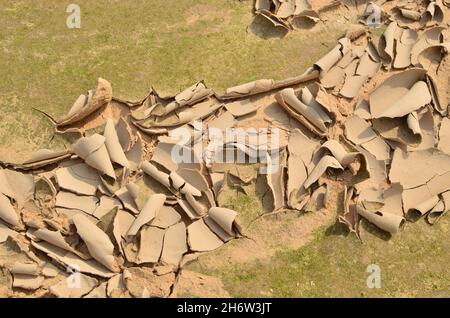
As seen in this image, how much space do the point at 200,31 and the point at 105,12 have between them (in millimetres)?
1204

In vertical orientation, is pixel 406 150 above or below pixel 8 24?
below

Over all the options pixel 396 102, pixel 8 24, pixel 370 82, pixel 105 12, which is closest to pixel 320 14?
pixel 370 82

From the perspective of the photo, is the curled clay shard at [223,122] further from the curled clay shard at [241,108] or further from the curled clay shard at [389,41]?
the curled clay shard at [389,41]

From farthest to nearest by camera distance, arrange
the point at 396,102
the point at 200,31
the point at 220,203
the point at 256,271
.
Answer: the point at 200,31 < the point at 396,102 < the point at 220,203 < the point at 256,271

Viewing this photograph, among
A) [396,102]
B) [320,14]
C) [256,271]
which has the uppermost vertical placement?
[320,14]

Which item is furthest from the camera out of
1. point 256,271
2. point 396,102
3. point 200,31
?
point 200,31

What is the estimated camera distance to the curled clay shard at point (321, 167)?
4531 millimetres

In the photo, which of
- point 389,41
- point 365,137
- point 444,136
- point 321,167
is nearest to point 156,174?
point 321,167

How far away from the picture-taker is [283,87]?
5.26 m

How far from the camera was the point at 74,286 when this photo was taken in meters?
4.14

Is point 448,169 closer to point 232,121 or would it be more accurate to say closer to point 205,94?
point 232,121

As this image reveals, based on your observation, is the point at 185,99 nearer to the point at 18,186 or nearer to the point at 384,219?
the point at 18,186

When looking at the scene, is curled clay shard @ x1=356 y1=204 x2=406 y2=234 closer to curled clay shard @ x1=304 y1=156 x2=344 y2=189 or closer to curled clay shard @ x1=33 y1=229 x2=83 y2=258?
curled clay shard @ x1=304 y1=156 x2=344 y2=189

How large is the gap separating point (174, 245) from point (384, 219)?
1815mm
